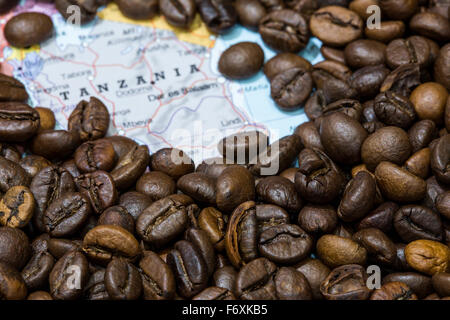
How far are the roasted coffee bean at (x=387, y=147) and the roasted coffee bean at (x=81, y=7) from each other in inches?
72.6

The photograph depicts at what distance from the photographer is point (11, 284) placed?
1.79m

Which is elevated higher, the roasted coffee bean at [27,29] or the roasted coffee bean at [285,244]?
the roasted coffee bean at [27,29]

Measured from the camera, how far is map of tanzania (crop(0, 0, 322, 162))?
8.66 feet

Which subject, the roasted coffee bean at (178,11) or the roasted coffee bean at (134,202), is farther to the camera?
the roasted coffee bean at (178,11)

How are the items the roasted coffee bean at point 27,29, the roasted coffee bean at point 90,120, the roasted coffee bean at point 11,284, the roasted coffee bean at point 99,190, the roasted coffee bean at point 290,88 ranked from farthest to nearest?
the roasted coffee bean at point 27,29 → the roasted coffee bean at point 290,88 → the roasted coffee bean at point 90,120 → the roasted coffee bean at point 99,190 → the roasted coffee bean at point 11,284

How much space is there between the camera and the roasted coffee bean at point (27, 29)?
273cm

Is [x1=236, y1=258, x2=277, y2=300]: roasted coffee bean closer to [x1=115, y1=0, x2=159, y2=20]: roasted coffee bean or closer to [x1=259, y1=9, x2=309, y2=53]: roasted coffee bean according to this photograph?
[x1=259, y1=9, x2=309, y2=53]: roasted coffee bean

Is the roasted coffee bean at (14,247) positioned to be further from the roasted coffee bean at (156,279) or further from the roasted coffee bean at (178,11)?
the roasted coffee bean at (178,11)

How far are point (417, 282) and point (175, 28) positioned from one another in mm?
2016

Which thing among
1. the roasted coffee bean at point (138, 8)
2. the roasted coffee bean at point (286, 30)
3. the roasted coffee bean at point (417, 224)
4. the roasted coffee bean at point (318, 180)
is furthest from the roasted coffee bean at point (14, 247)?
the roasted coffee bean at point (286, 30)

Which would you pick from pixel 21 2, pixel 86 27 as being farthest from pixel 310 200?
pixel 21 2

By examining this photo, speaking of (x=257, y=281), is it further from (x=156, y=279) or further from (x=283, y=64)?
(x=283, y=64)
